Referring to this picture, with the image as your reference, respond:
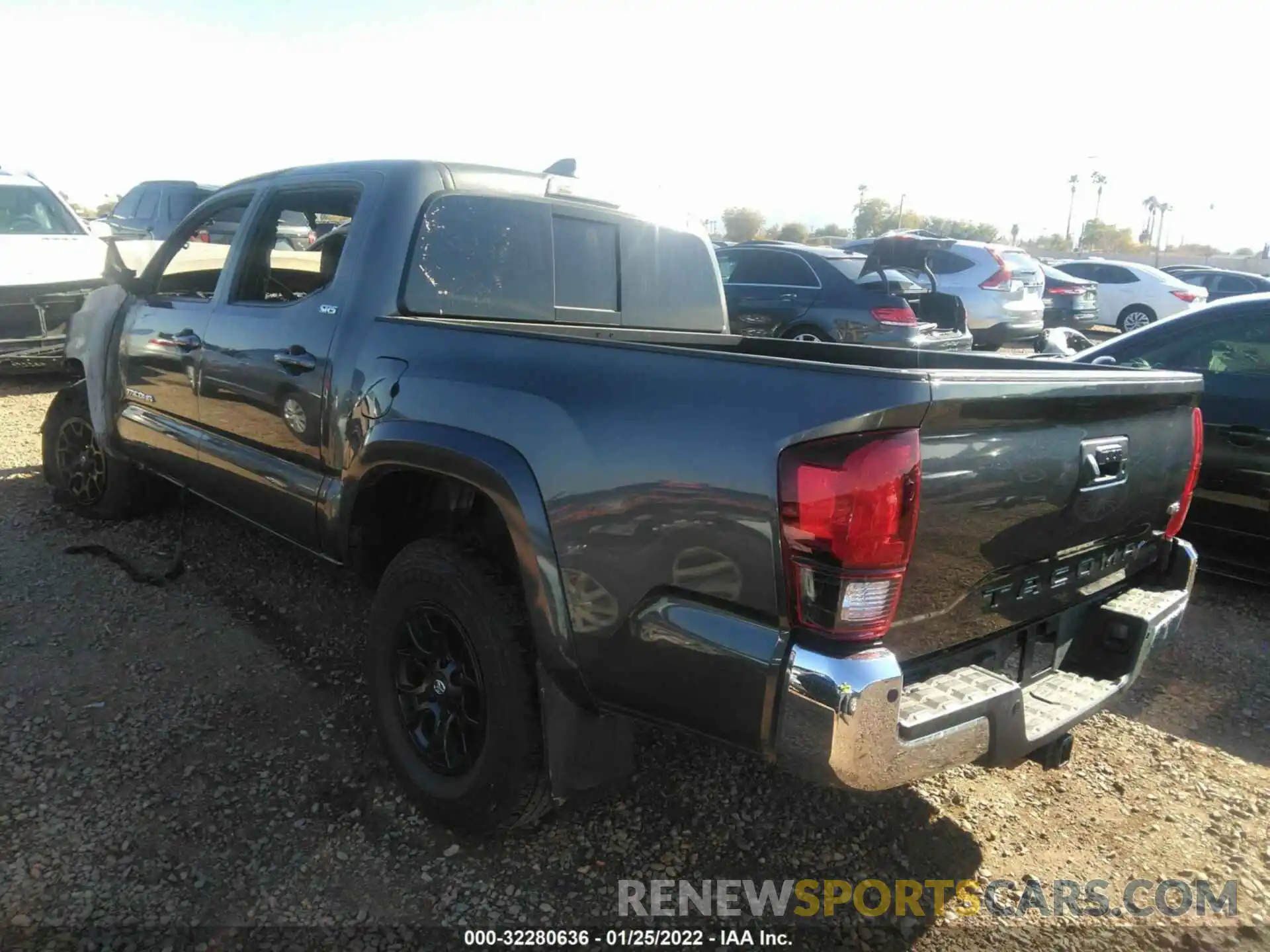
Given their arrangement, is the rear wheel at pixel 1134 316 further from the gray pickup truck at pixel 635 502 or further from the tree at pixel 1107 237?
the tree at pixel 1107 237

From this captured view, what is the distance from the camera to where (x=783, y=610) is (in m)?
1.88

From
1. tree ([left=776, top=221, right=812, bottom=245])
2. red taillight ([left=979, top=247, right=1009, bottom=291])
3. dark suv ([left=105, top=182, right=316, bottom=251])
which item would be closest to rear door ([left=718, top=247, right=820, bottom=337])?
red taillight ([left=979, top=247, right=1009, bottom=291])

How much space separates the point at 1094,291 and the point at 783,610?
1673 centimetres

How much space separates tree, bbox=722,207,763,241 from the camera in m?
58.4

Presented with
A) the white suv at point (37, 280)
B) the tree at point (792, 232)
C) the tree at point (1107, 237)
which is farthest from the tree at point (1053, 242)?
the white suv at point (37, 280)

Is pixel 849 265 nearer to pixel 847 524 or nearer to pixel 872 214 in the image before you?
pixel 847 524

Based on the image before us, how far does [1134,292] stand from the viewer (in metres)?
17.3

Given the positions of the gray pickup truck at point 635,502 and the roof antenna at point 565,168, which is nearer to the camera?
the gray pickup truck at point 635,502

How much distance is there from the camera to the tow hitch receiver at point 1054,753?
241 cm

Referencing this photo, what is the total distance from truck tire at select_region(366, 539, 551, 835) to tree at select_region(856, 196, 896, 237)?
7439 cm

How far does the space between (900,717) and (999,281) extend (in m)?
11.5

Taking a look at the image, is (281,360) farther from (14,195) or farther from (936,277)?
(936,277)

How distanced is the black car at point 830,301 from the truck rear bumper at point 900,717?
6.21 m

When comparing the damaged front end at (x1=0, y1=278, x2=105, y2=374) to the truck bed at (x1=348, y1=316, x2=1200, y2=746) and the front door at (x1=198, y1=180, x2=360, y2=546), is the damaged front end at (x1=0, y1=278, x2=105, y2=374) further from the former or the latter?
the truck bed at (x1=348, y1=316, x2=1200, y2=746)
